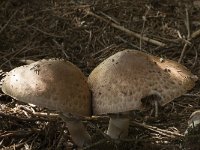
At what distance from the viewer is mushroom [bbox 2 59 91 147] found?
7.52 feet

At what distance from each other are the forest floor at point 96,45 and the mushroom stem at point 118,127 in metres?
0.07

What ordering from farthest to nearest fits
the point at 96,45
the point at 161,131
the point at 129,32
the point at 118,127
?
1. the point at 129,32
2. the point at 96,45
3. the point at 161,131
4. the point at 118,127

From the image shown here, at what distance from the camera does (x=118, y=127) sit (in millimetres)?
2775

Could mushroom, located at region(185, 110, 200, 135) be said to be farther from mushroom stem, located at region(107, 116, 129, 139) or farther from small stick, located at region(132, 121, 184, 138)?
mushroom stem, located at region(107, 116, 129, 139)

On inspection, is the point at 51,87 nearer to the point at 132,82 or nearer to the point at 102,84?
the point at 102,84

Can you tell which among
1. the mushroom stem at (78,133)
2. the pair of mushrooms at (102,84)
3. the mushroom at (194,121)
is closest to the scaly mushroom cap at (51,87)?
the pair of mushrooms at (102,84)

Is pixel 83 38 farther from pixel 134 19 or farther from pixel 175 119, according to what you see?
pixel 175 119

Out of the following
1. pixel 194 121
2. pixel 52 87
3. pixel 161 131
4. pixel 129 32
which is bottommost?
pixel 161 131

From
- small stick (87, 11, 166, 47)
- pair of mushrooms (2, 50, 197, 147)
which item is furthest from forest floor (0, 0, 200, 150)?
pair of mushrooms (2, 50, 197, 147)

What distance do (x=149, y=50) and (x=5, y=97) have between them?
150 centimetres

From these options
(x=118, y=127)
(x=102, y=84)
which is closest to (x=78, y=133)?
(x=118, y=127)

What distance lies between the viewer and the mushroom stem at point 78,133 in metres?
2.75

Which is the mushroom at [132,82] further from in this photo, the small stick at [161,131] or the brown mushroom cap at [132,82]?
the small stick at [161,131]

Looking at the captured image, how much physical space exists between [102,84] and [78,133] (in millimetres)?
526
